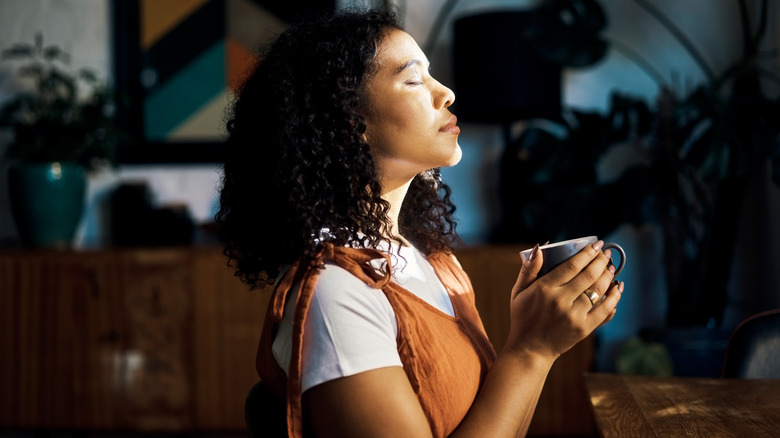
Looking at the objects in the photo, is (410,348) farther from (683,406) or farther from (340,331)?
(683,406)

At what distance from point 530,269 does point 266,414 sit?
0.40m

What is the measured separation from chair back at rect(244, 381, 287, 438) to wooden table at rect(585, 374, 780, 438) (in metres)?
0.42

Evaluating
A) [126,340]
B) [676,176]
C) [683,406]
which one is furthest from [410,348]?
[126,340]

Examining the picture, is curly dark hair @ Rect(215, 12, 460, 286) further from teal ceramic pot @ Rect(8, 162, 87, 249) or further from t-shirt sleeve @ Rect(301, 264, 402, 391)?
teal ceramic pot @ Rect(8, 162, 87, 249)

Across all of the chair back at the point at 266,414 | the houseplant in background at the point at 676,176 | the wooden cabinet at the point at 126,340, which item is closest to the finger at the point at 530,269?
the chair back at the point at 266,414

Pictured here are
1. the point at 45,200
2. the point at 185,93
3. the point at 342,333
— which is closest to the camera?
the point at 342,333

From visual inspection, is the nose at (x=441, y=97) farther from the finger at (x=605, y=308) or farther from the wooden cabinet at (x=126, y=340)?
the wooden cabinet at (x=126, y=340)

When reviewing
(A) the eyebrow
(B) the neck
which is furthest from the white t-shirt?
(A) the eyebrow

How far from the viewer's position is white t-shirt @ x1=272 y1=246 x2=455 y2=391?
31.0 inches

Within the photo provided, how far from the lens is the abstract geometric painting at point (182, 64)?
3035mm

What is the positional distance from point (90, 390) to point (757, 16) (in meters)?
2.88

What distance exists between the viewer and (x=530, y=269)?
0.98 metres

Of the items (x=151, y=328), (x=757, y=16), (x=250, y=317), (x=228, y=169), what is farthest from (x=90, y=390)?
(x=757, y=16)

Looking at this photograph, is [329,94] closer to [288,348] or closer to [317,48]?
[317,48]
